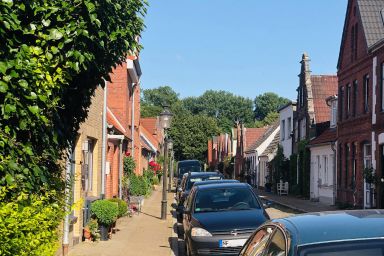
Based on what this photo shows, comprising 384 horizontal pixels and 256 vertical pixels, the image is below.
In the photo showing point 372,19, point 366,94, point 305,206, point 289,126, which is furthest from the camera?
point 289,126

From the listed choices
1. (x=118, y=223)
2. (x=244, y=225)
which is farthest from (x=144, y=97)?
(x=244, y=225)

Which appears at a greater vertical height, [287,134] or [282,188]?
[287,134]

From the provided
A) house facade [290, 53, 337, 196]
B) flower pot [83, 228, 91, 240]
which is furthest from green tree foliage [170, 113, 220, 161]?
flower pot [83, 228, 91, 240]

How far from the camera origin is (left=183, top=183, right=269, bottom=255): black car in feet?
35.4

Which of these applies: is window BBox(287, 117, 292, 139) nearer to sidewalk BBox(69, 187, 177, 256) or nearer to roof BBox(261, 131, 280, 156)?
roof BBox(261, 131, 280, 156)

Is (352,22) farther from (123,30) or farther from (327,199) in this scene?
(123,30)

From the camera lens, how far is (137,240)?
602 inches

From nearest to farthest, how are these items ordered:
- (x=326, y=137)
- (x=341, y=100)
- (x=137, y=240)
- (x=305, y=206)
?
(x=137, y=240)
(x=305, y=206)
(x=341, y=100)
(x=326, y=137)

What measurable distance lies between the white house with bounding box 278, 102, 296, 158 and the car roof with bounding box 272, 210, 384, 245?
38.5m

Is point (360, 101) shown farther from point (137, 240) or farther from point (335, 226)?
point (335, 226)

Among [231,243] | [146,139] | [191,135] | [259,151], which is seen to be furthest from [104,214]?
[191,135]

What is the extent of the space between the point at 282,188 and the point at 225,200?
3049cm

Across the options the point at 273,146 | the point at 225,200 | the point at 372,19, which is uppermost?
the point at 372,19

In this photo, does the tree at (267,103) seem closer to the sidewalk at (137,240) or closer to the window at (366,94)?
the window at (366,94)
